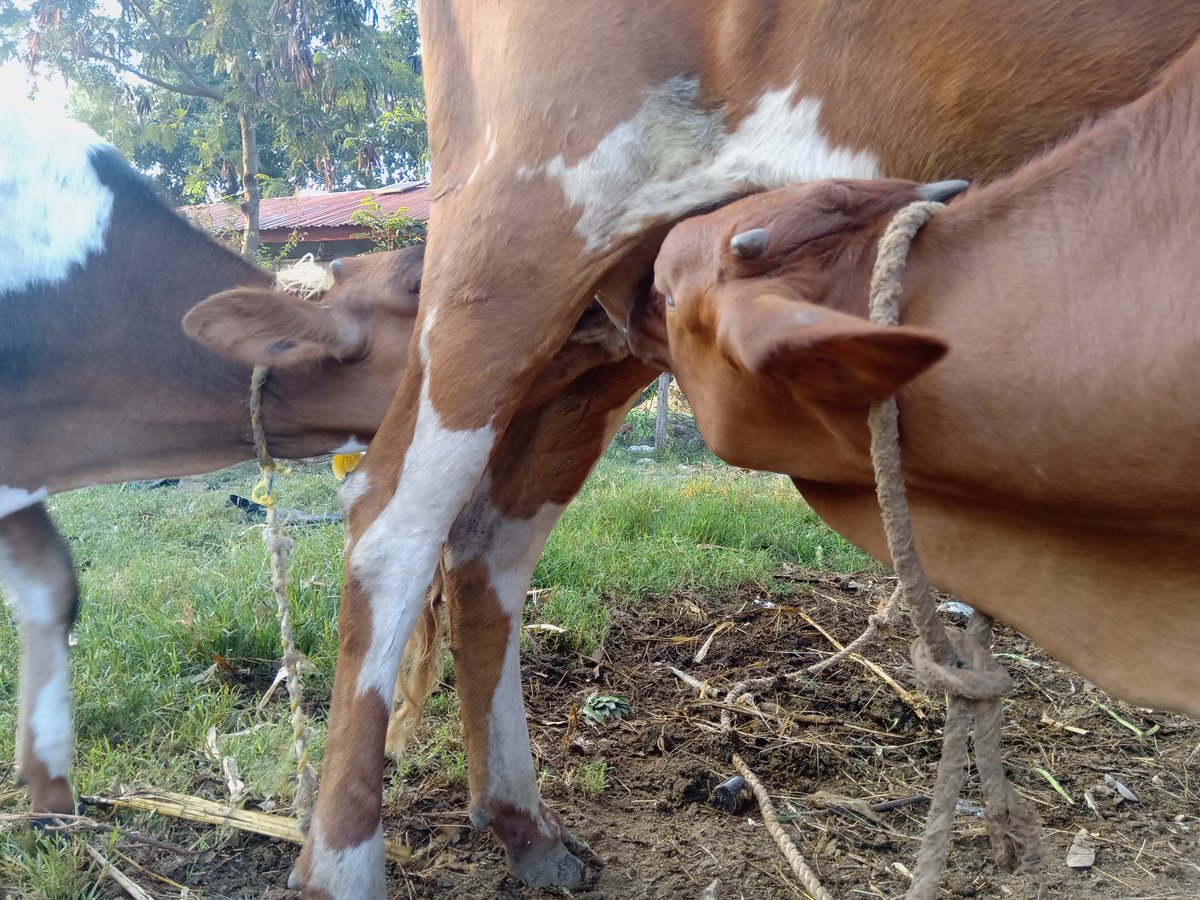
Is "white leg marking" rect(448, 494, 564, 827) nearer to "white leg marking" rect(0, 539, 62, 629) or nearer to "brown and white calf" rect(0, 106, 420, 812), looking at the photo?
"brown and white calf" rect(0, 106, 420, 812)

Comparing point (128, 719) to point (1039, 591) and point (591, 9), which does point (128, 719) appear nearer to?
point (591, 9)

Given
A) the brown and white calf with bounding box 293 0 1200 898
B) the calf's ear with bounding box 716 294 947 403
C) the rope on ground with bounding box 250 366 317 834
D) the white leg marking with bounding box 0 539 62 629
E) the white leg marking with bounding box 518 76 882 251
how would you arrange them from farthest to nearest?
1. the white leg marking with bounding box 0 539 62 629
2. the rope on ground with bounding box 250 366 317 834
3. the white leg marking with bounding box 518 76 882 251
4. the brown and white calf with bounding box 293 0 1200 898
5. the calf's ear with bounding box 716 294 947 403

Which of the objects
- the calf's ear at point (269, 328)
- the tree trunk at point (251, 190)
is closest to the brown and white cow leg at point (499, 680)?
the calf's ear at point (269, 328)

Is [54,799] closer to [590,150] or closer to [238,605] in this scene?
[238,605]

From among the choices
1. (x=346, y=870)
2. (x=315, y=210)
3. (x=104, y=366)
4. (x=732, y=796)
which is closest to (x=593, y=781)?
(x=732, y=796)

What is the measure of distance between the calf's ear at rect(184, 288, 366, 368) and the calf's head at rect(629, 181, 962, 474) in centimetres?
110

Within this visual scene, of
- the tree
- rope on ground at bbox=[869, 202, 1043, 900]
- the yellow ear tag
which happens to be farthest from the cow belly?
the tree

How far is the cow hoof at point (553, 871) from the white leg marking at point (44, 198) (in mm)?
1843

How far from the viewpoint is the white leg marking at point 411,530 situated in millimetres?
1801

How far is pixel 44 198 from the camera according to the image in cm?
239

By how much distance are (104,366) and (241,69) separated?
725cm

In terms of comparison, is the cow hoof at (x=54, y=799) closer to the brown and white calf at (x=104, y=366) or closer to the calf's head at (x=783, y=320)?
the brown and white calf at (x=104, y=366)

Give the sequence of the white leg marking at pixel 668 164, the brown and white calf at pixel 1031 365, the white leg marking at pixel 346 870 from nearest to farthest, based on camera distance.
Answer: the brown and white calf at pixel 1031 365 → the white leg marking at pixel 668 164 → the white leg marking at pixel 346 870

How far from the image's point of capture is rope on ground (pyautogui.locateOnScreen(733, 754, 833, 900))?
173cm
